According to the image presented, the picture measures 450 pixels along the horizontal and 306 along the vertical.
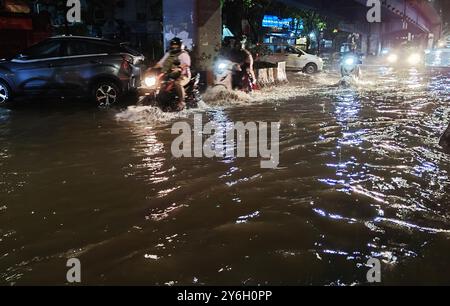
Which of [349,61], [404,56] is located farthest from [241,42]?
[404,56]

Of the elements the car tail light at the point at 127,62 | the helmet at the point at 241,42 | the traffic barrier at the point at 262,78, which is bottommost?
the traffic barrier at the point at 262,78

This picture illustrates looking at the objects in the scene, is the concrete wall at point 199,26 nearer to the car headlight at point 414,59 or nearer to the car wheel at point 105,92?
the car wheel at point 105,92

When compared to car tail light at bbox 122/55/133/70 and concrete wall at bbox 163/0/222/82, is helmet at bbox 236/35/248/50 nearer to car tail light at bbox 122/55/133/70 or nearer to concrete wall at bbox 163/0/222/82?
concrete wall at bbox 163/0/222/82

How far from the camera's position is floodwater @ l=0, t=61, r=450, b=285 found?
11.1 ft

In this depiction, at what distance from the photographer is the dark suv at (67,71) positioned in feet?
35.8

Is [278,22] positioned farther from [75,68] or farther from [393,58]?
[75,68]

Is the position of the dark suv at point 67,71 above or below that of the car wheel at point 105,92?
above

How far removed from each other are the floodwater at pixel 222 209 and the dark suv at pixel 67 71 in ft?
9.34

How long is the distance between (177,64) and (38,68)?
3.83 m

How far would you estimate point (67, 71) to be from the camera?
11.0 meters

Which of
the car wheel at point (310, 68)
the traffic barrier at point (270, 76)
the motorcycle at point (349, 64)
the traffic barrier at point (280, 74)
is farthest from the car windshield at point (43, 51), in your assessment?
the car wheel at point (310, 68)

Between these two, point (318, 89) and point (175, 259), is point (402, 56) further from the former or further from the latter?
point (175, 259)
